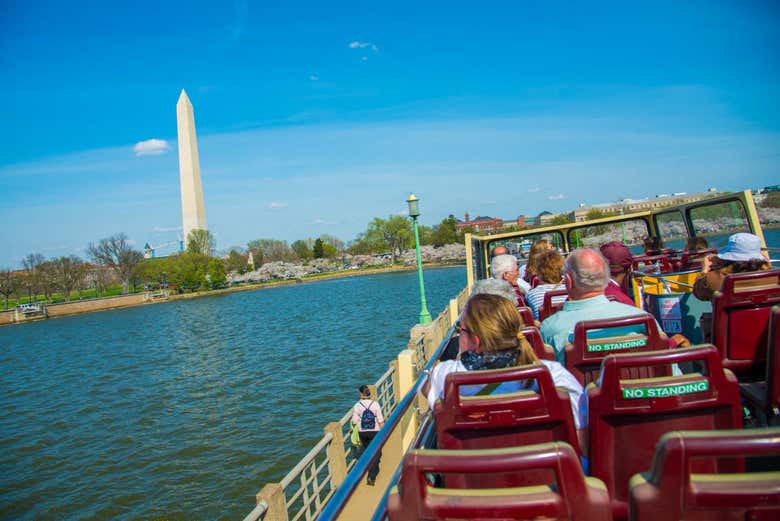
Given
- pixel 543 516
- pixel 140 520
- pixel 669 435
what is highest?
pixel 669 435

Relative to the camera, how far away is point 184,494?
12.5m

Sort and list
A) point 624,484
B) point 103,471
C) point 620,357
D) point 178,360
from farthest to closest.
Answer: point 178,360
point 103,471
point 624,484
point 620,357

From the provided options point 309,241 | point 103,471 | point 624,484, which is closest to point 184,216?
A: point 309,241

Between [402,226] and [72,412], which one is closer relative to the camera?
[72,412]

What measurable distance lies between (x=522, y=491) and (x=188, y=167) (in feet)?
300

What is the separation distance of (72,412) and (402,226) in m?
122

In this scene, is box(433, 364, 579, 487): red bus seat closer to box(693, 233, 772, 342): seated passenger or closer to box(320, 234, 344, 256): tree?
box(693, 233, 772, 342): seated passenger

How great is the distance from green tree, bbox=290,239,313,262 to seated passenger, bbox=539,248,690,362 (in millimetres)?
145598

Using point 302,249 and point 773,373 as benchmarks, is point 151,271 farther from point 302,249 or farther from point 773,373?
point 773,373

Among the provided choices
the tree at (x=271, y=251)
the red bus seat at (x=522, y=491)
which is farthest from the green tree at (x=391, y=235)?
the red bus seat at (x=522, y=491)

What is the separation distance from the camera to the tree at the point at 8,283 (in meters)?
90.1

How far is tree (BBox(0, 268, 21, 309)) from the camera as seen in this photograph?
90125 mm

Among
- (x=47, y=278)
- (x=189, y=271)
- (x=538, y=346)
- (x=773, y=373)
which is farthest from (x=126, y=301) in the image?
(x=773, y=373)

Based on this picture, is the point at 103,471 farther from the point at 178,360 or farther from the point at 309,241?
the point at 309,241
